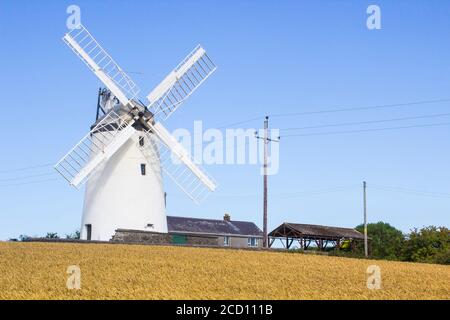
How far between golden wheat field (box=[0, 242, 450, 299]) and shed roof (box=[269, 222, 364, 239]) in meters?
23.4

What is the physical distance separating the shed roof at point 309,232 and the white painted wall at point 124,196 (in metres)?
18.4

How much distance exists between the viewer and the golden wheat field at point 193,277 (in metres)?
17.6

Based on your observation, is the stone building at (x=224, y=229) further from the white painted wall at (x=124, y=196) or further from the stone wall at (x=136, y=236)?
the white painted wall at (x=124, y=196)

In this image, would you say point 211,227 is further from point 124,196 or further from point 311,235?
point 124,196

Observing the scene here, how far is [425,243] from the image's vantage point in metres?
52.4

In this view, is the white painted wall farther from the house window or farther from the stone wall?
the house window

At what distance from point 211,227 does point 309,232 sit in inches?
748

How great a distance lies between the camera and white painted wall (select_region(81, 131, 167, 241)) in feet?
126
